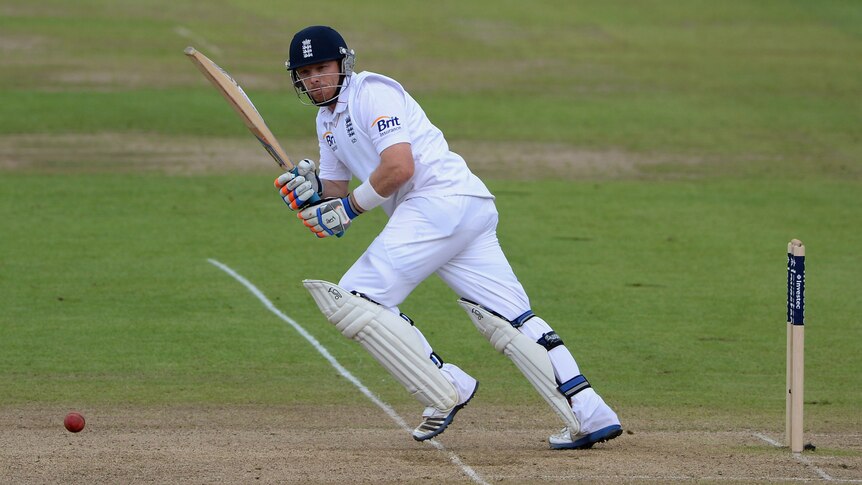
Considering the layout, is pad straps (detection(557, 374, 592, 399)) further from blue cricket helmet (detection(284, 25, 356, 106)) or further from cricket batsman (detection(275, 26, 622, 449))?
blue cricket helmet (detection(284, 25, 356, 106))

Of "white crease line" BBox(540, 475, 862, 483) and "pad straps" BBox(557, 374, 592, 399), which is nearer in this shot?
"white crease line" BBox(540, 475, 862, 483)

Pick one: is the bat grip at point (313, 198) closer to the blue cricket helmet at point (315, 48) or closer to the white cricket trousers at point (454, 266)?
the white cricket trousers at point (454, 266)

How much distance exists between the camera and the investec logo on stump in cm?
711

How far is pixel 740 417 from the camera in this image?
8688 millimetres

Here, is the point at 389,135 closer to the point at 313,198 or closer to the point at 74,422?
the point at 313,198

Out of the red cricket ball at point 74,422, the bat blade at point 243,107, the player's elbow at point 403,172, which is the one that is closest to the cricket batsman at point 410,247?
the player's elbow at point 403,172

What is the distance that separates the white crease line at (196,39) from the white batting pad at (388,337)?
22027 mm

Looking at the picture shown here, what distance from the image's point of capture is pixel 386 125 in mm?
7109

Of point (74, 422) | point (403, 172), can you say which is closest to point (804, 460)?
point (403, 172)

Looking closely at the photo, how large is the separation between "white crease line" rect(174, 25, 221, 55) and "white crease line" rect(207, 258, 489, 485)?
15934mm

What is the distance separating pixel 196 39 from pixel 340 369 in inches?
828

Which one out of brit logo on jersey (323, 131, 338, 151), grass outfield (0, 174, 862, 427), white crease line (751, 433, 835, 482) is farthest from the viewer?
grass outfield (0, 174, 862, 427)

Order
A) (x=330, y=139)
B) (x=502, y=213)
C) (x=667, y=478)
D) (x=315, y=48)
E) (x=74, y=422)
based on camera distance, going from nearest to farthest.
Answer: (x=667, y=478)
(x=315, y=48)
(x=330, y=139)
(x=74, y=422)
(x=502, y=213)

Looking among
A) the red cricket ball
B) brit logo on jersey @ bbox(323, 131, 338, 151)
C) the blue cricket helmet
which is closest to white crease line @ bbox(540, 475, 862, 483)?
brit logo on jersey @ bbox(323, 131, 338, 151)
